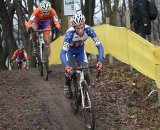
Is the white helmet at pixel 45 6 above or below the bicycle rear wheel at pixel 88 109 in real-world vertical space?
above

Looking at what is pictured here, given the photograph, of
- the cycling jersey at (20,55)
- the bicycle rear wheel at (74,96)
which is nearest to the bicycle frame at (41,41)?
the bicycle rear wheel at (74,96)

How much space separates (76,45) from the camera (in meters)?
9.27

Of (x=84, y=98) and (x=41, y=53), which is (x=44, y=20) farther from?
(x=84, y=98)

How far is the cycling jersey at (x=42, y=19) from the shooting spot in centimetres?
1323

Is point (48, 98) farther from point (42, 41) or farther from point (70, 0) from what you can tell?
point (70, 0)

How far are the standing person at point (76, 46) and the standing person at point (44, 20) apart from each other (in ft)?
12.1

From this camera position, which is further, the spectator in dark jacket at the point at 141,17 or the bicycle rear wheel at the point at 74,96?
the spectator in dark jacket at the point at 141,17

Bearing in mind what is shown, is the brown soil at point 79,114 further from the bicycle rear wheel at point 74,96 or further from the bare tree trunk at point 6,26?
the bare tree trunk at point 6,26

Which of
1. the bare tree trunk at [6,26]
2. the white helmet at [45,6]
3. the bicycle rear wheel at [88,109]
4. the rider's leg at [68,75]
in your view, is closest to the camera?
the bicycle rear wheel at [88,109]

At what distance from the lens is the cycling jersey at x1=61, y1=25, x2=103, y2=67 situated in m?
8.84

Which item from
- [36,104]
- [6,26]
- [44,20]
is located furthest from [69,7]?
[6,26]

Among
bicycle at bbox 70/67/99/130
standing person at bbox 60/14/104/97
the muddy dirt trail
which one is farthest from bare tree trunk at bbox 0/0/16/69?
bicycle at bbox 70/67/99/130

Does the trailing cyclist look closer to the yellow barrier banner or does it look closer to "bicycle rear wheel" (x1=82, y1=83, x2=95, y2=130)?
the yellow barrier banner

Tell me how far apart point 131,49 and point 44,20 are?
10.5 feet
